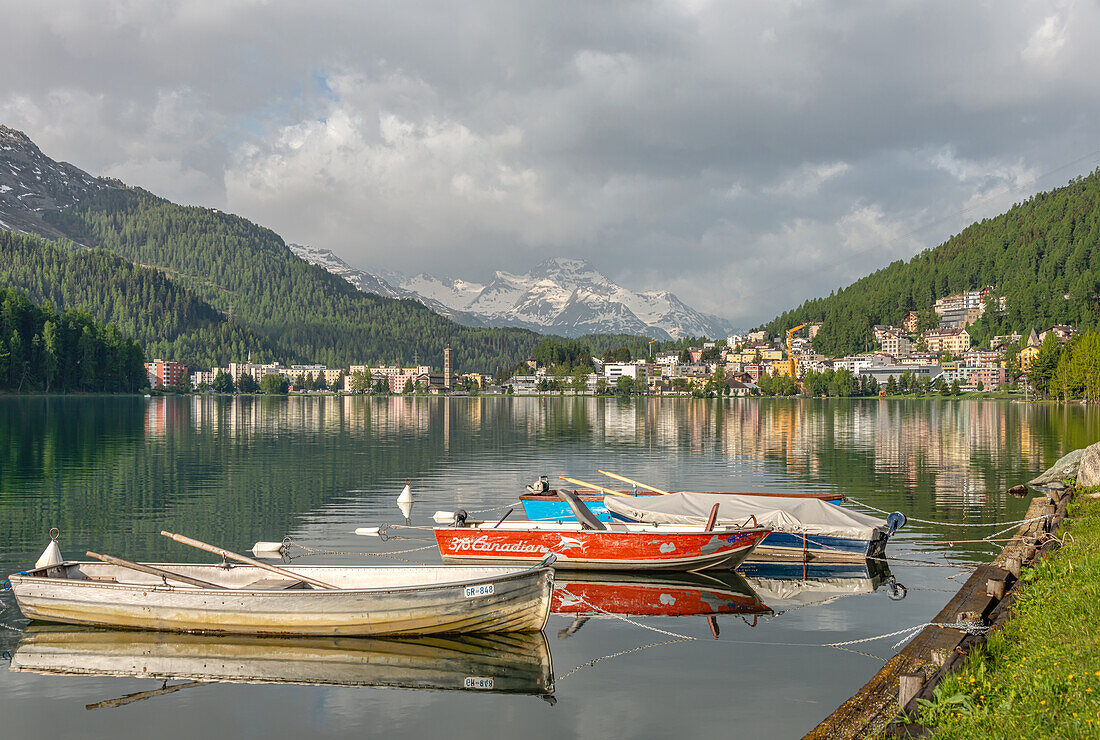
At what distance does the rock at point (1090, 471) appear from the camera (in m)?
32.9

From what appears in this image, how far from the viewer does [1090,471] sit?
33.5 m

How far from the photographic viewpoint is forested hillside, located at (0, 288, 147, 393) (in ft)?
562

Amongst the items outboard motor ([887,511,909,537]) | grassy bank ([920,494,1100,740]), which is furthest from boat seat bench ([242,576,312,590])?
outboard motor ([887,511,909,537])

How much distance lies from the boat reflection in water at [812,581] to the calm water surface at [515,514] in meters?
0.13

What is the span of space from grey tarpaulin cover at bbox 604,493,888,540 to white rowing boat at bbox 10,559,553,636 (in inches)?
414

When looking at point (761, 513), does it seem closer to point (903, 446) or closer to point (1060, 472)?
point (1060, 472)

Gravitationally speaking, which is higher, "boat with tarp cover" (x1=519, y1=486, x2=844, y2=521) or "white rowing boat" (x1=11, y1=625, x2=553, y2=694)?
"boat with tarp cover" (x1=519, y1=486, x2=844, y2=521)

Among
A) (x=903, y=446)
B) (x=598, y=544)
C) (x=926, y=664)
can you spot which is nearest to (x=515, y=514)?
(x=598, y=544)

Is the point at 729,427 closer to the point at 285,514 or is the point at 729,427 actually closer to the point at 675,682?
the point at 285,514

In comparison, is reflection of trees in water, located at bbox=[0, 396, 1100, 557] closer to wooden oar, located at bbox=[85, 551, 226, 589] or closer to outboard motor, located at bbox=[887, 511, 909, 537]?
wooden oar, located at bbox=[85, 551, 226, 589]

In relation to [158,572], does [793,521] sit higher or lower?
lower

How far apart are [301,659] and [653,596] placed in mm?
9969

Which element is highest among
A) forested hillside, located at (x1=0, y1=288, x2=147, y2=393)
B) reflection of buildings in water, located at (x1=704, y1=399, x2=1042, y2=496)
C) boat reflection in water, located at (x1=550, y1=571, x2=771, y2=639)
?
forested hillside, located at (x1=0, y1=288, x2=147, y2=393)

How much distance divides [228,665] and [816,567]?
59.5 ft
